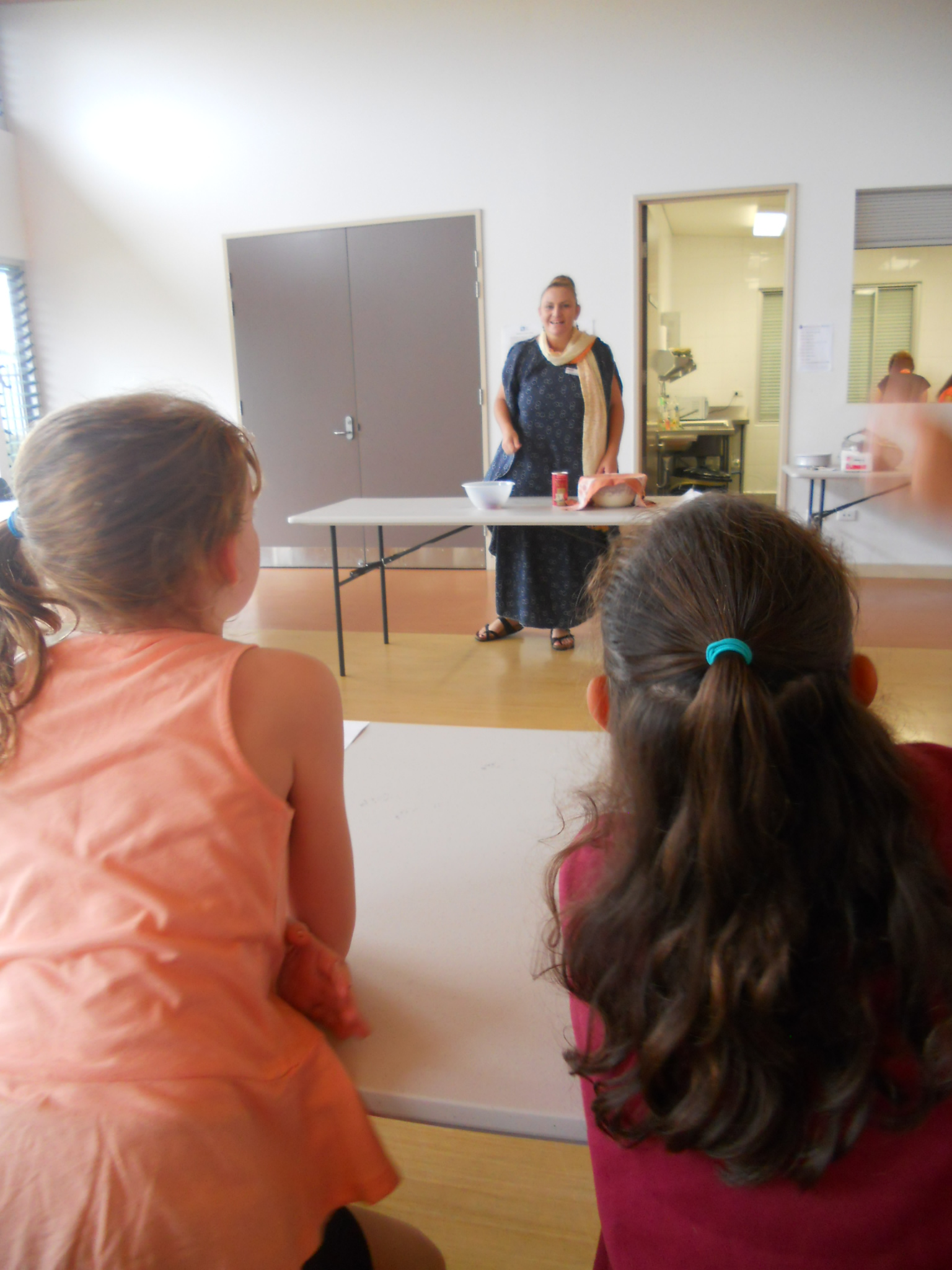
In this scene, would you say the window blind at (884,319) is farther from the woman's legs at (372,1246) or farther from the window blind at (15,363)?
the woman's legs at (372,1246)

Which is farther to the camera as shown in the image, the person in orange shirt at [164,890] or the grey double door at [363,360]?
the grey double door at [363,360]

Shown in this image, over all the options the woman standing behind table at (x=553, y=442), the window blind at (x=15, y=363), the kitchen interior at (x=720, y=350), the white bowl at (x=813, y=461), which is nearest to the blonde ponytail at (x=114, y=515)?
the woman standing behind table at (x=553, y=442)

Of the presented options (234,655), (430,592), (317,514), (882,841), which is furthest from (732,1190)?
(430,592)

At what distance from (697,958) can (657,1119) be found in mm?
111

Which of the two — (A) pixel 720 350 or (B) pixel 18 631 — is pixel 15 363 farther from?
(A) pixel 720 350

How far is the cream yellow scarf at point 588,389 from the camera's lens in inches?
147

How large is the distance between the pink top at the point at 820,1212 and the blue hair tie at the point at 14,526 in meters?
0.69

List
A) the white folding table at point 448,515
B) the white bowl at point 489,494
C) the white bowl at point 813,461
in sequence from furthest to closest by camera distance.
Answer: the white bowl at point 813,461 < the white bowl at point 489,494 < the white folding table at point 448,515

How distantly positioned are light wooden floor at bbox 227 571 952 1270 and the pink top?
32 cm

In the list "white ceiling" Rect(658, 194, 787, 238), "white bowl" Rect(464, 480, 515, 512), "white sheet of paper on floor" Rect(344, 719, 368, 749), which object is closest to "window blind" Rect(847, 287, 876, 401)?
"white ceiling" Rect(658, 194, 787, 238)

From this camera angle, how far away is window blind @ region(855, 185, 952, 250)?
4730mm

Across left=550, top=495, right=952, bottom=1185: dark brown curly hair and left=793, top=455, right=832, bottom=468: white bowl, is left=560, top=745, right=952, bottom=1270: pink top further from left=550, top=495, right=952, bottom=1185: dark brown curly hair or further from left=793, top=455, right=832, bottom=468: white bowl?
left=793, top=455, right=832, bottom=468: white bowl

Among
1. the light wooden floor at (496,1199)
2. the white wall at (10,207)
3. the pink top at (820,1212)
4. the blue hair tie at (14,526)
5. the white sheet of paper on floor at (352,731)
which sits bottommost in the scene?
the light wooden floor at (496,1199)

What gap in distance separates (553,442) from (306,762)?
334 cm
